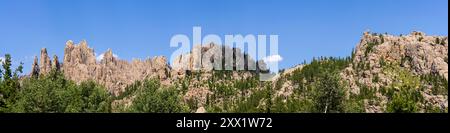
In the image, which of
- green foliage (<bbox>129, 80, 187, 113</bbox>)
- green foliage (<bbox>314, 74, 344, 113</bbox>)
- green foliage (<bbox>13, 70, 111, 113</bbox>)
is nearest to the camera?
green foliage (<bbox>129, 80, 187, 113</bbox>)

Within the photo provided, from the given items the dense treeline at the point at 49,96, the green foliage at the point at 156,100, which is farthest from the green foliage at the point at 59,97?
the green foliage at the point at 156,100

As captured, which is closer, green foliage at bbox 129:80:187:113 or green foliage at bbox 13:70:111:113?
green foliage at bbox 129:80:187:113

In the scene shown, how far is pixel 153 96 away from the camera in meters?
60.4

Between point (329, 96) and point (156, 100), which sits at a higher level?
point (329, 96)

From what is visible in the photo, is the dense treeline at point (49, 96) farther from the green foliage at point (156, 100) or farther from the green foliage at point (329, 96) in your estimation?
the green foliage at point (329, 96)

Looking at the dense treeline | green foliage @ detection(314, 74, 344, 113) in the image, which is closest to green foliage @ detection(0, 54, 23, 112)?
the dense treeline

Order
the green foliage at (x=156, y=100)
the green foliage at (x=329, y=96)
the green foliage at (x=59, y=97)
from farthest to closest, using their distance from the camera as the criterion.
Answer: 1. the green foliage at (x=329, y=96)
2. the green foliage at (x=59, y=97)
3. the green foliage at (x=156, y=100)

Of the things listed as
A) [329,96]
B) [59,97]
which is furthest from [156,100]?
[329,96]

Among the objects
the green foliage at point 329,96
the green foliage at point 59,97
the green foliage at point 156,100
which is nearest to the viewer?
the green foliage at point 156,100

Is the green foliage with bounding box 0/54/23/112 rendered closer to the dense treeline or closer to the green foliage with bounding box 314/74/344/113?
the dense treeline

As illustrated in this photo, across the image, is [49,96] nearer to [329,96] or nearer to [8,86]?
A: [8,86]

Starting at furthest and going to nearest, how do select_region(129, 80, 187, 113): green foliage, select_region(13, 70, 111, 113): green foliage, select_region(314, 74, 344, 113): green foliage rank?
1. select_region(314, 74, 344, 113): green foliage
2. select_region(13, 70, 111, 113): green foliage
3. select_region(129, 80, 187, 113): green foliage
